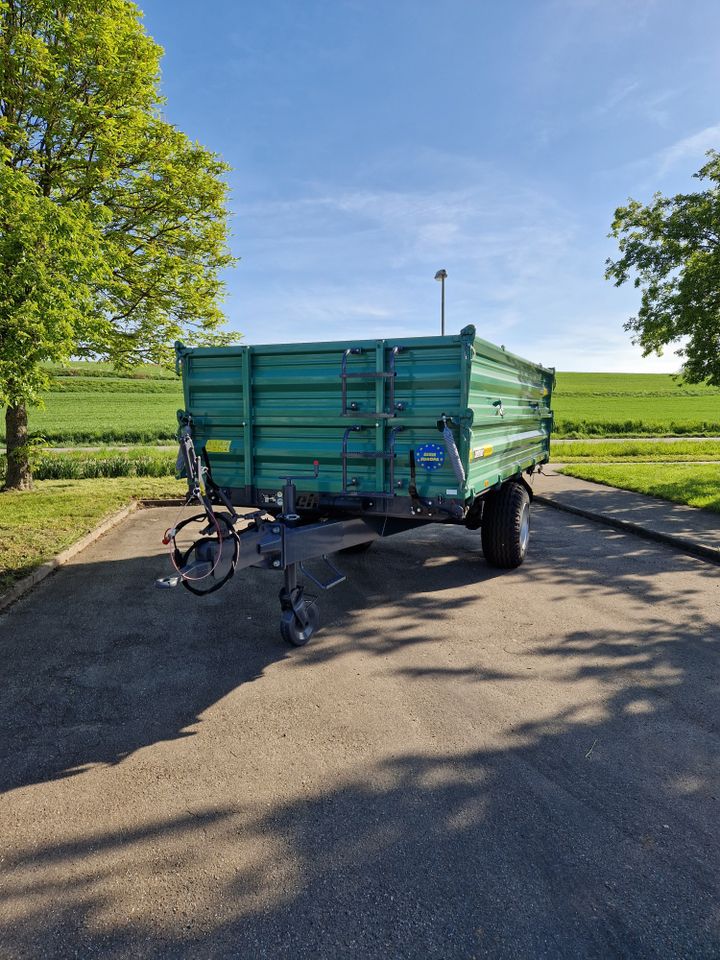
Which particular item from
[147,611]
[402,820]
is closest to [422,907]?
[402,820]

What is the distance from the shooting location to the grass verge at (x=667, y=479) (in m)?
10.6

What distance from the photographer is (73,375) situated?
52000 millimetres

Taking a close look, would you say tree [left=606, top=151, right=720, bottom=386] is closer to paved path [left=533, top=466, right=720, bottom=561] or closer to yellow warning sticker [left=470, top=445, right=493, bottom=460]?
paved path [left=533, top=466, right=720, bottom=561]

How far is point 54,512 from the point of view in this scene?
29.9ft

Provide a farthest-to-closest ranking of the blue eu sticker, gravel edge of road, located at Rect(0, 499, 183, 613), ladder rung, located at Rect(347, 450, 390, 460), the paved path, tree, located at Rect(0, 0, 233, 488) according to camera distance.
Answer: the paved path
tree, located at Rect(0, 0, 233, 488)
gravel edge of road, located at Rect(0, 499, 183, 613)
ladder rung, located at Rect(347, 450, 390, 460)
the blue eu sticker

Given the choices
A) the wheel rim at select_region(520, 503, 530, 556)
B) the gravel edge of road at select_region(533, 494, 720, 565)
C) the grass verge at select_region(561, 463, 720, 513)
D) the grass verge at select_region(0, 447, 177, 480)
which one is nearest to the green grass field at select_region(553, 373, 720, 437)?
the grass verge at select_region(561, 463, 720, 513)

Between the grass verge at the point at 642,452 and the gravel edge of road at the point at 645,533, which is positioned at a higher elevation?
the grass verge at the point at 642,452

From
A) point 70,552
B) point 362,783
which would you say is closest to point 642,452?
point 70,552

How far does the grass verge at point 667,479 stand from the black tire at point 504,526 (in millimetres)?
5289

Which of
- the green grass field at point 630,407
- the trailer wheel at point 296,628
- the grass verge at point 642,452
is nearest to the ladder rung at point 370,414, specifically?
the trailer wheel at point 296,628

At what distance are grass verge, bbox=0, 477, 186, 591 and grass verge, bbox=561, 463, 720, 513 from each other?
9.41 m

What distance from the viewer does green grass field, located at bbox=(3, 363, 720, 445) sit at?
86.7 feet

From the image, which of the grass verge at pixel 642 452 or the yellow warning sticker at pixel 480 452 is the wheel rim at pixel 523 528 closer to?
the yellow warning sticker at pixel 480 452

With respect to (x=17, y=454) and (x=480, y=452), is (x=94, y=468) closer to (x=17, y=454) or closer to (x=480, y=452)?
(x=17, y=454)
